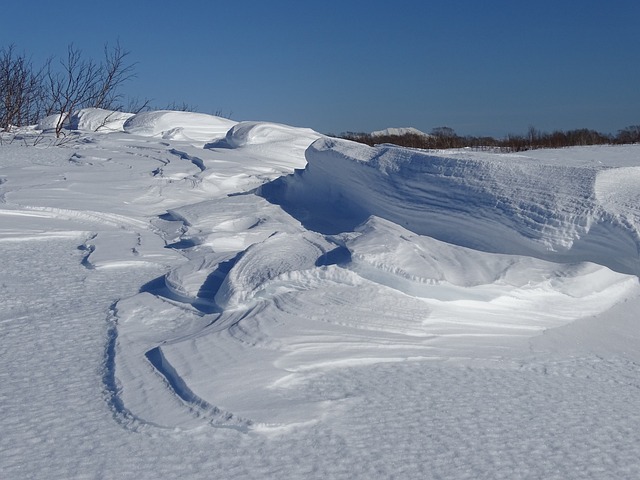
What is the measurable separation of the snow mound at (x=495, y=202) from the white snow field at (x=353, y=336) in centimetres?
1

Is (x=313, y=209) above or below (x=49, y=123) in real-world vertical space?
below

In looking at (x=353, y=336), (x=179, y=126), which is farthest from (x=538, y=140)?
(x=353, y=336)

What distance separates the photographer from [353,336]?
228 cm

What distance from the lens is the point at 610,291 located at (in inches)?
107

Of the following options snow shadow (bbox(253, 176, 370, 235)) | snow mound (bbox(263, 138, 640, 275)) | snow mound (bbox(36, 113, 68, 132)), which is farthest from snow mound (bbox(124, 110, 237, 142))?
snow mound (bbox(263, 138, 640, 275))

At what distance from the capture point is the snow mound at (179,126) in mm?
9391

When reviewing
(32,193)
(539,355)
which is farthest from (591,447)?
(32,193)

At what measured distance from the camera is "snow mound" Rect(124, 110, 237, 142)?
30.8 ft

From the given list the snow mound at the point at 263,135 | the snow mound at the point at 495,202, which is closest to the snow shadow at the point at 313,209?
the snow mound at the point at 495,202

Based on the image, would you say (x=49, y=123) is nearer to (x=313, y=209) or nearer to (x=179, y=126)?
(x=179, y=126)

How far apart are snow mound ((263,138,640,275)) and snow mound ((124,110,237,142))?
16.1 ft

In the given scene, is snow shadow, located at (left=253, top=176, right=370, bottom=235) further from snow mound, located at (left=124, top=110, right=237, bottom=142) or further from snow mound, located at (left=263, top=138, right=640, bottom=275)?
snow mound, located at (left=124, top=110, right=237, bottom=142)

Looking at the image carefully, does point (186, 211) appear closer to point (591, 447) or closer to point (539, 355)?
point (539, 355)

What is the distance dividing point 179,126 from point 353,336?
7847 millimetres
